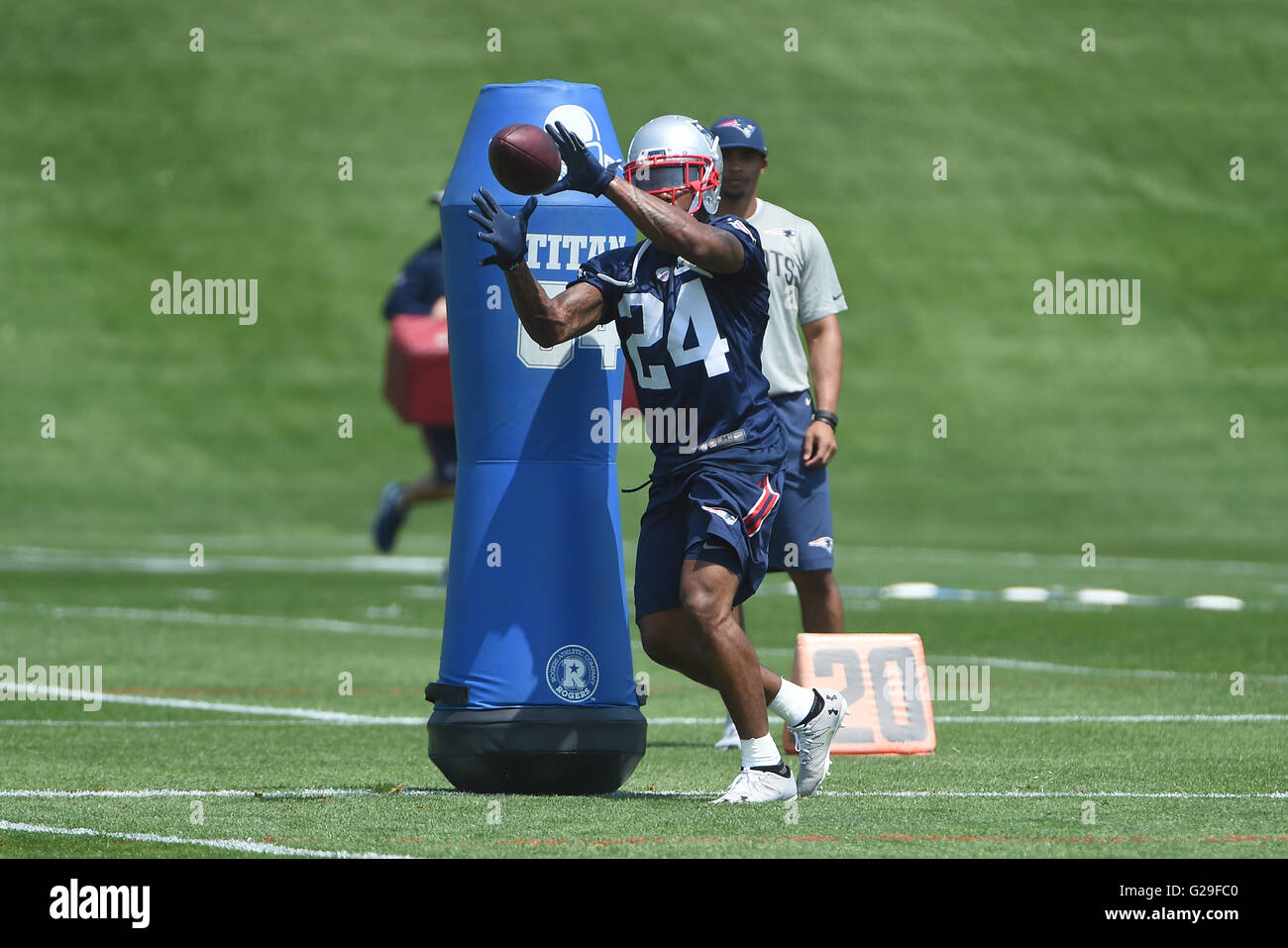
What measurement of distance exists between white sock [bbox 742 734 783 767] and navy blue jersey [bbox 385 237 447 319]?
11490 millimetres

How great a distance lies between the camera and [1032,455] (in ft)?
105

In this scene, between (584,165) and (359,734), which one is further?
(359,734)

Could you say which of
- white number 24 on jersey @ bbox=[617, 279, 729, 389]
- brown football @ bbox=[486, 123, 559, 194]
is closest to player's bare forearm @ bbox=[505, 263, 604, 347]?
white number 24 on jersey @ bbox=[617, 279, 729, 389]

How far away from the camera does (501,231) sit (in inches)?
261

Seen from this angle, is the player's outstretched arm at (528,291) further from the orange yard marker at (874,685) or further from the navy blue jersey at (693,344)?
the orange yard marker at (874,685)

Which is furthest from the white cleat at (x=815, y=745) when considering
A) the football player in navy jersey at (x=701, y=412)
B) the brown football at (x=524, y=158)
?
the brown football at (x=524, y=158)

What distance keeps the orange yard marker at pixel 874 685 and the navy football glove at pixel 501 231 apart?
245cm

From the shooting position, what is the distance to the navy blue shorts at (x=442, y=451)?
17953 mm

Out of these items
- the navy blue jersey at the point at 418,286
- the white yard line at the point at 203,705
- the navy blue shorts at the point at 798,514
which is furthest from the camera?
the navy blue jersey at the point at 418,286

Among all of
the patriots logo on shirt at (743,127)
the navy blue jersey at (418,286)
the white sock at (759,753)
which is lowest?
the white sock at (759,753)

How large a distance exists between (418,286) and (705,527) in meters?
11.9

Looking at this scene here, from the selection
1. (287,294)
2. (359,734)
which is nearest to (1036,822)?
(359,734)
